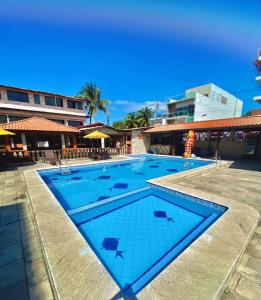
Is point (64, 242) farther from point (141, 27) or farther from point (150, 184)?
point (141, 27)

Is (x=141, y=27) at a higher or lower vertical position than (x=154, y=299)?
higher

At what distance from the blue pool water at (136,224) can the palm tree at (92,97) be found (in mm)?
23547

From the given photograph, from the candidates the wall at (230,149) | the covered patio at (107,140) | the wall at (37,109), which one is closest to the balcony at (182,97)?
the wall at (230,149)

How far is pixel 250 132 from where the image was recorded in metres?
14.3

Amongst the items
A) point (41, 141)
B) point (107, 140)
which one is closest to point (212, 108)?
point (107, 140)

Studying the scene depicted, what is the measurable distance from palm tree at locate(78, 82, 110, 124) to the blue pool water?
23.5 metres

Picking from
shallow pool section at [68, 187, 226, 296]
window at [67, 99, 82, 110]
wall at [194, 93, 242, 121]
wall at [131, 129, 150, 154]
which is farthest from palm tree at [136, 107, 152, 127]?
shallow pool section at [68, 187, 226, 296]

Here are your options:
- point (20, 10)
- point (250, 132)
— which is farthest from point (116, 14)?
point (250, 132)

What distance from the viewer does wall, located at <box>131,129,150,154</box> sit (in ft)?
64.6

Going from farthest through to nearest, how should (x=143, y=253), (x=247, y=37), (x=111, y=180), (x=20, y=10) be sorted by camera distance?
1. (x=247, y=37)
2. (x=111, y=180)
3. (x=20, y=10)
4. (x=143, y=253)

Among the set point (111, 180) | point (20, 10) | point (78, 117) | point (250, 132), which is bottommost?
point (111, 180)

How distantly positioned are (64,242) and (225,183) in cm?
695

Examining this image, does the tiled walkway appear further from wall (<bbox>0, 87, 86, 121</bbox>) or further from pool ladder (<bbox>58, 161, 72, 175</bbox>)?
wall (<bbox>0, 87, 86, 121</bbox>)

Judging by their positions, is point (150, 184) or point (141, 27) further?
point (141, 27)
